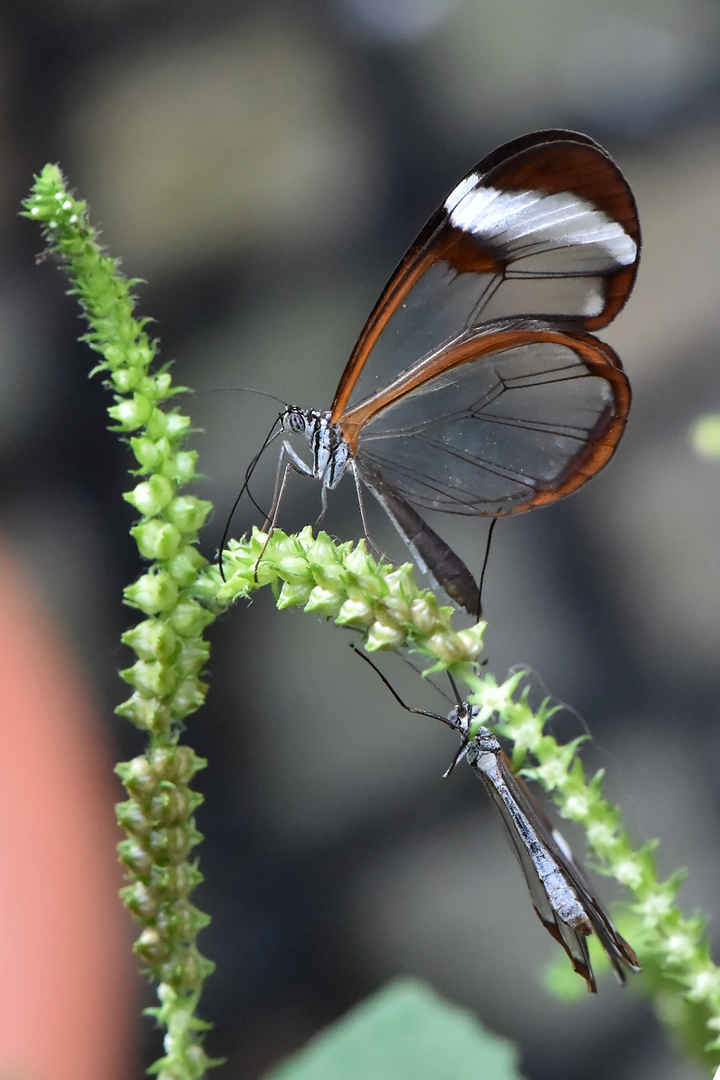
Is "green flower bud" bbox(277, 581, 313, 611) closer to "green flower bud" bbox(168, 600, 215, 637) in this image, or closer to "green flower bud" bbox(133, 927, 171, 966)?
"green flower bud" bbox(168, 600, 215, 637)

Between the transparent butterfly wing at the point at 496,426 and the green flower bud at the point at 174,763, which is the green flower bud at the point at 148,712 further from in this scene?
the transparent butterfly wing at the point at 496,426

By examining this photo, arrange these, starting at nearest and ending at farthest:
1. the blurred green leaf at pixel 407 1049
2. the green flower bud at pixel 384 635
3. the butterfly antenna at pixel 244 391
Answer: the green flower bud at pixel 384 635, the blurred green leaf at pixel 407 1049, the butterfly antenna at pixel 244 391

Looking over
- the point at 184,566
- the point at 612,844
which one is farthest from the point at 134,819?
the point at 612,844

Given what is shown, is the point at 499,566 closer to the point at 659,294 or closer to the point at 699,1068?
the point at 659,294

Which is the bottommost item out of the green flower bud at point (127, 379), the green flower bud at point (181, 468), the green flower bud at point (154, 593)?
the green flower bud at point (154, 593)

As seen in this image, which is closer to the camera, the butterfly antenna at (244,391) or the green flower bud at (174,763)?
the green flower bud at (174,763)

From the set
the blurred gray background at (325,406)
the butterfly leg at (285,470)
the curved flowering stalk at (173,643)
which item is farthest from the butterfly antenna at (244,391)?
the curved flowering stalk at (173,643)

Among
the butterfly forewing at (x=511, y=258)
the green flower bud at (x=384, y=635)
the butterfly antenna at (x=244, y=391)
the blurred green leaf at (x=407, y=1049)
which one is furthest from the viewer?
the butterfly antenna at (x=244, y=391)

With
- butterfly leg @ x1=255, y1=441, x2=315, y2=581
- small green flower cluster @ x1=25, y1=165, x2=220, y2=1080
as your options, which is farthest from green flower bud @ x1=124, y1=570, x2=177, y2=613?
butterfly leg @ x1=255, y1=441, x2=315, y2=581
